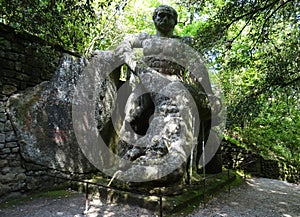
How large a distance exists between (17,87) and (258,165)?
6.15m

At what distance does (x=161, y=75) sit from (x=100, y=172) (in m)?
2.17

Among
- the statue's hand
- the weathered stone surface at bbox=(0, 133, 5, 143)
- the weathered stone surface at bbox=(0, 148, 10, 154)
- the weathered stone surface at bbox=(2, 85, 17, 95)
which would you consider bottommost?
the weathered stone surface at bbox=(0, 148, 10, 154)

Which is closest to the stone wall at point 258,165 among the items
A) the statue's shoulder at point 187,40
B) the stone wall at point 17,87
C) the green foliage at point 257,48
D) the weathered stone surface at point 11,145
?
the green foliage at point 257,48

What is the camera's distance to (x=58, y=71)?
4527 mm

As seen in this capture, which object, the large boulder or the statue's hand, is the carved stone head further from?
the large boulder

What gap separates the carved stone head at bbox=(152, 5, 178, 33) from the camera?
4602 mm

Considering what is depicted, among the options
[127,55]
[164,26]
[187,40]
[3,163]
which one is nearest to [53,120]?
[3,163]

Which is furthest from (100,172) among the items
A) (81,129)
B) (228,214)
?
(228,214)

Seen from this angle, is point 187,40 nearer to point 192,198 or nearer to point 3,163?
point 192,198

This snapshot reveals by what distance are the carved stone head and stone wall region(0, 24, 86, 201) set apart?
1.94 m

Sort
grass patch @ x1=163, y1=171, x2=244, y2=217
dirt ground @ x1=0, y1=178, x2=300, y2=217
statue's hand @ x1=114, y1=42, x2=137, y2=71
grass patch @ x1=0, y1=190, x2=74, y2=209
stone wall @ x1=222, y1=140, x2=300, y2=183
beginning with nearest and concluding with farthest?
grass patch @ x1=163, y1=171, x2=244, y2=217
dirt ground @ x1=0, y1=178, x2=300, y2=217
grass patch @ x1=0, y1=190, x2=74, y2=209
statue's hand @ x1=114, y1=42, x2=137, y2=71
stone wall @ x1=222, y1=140, x2=300, y2=183

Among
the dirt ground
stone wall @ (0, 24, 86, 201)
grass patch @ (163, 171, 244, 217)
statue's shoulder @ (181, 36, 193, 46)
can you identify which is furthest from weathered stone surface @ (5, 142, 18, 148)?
statue's shoulder @ (181, 36, 193, 46)

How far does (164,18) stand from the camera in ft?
15.2

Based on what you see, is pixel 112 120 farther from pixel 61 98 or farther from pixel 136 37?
pixel 136 37
